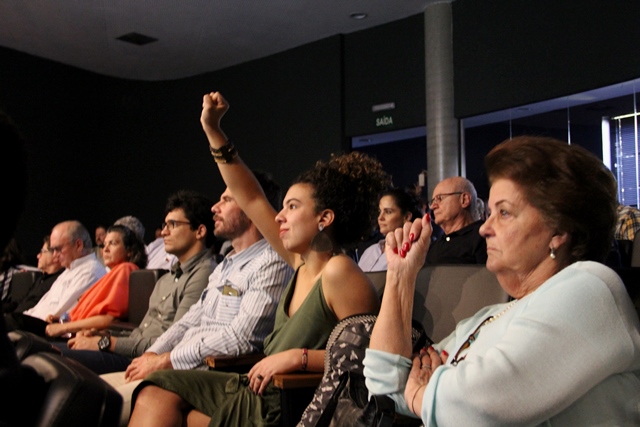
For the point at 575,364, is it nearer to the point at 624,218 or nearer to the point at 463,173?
the point at 624,218

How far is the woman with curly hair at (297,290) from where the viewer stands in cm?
220

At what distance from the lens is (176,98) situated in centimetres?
1018

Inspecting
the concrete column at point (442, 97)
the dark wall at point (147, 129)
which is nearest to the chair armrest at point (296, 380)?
the concrete column at point (442, 97)

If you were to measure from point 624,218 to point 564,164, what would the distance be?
326 cm

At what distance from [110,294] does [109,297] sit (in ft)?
0.08

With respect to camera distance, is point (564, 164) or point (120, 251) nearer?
point (564, 164)

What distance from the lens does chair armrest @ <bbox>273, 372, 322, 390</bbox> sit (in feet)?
6.84

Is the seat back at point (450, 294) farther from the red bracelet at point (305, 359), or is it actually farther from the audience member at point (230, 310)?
the audience member at point (230, 310)

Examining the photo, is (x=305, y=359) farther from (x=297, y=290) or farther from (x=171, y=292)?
(x=171, y=292)

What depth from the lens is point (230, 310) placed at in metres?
2.83

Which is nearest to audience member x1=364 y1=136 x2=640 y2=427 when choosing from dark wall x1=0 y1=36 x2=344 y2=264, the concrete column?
the concrete column

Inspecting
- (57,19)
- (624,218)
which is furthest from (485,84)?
(57,19)

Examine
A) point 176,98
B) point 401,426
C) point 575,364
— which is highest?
point 176,98

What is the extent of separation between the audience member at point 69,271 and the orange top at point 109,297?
24 cm
